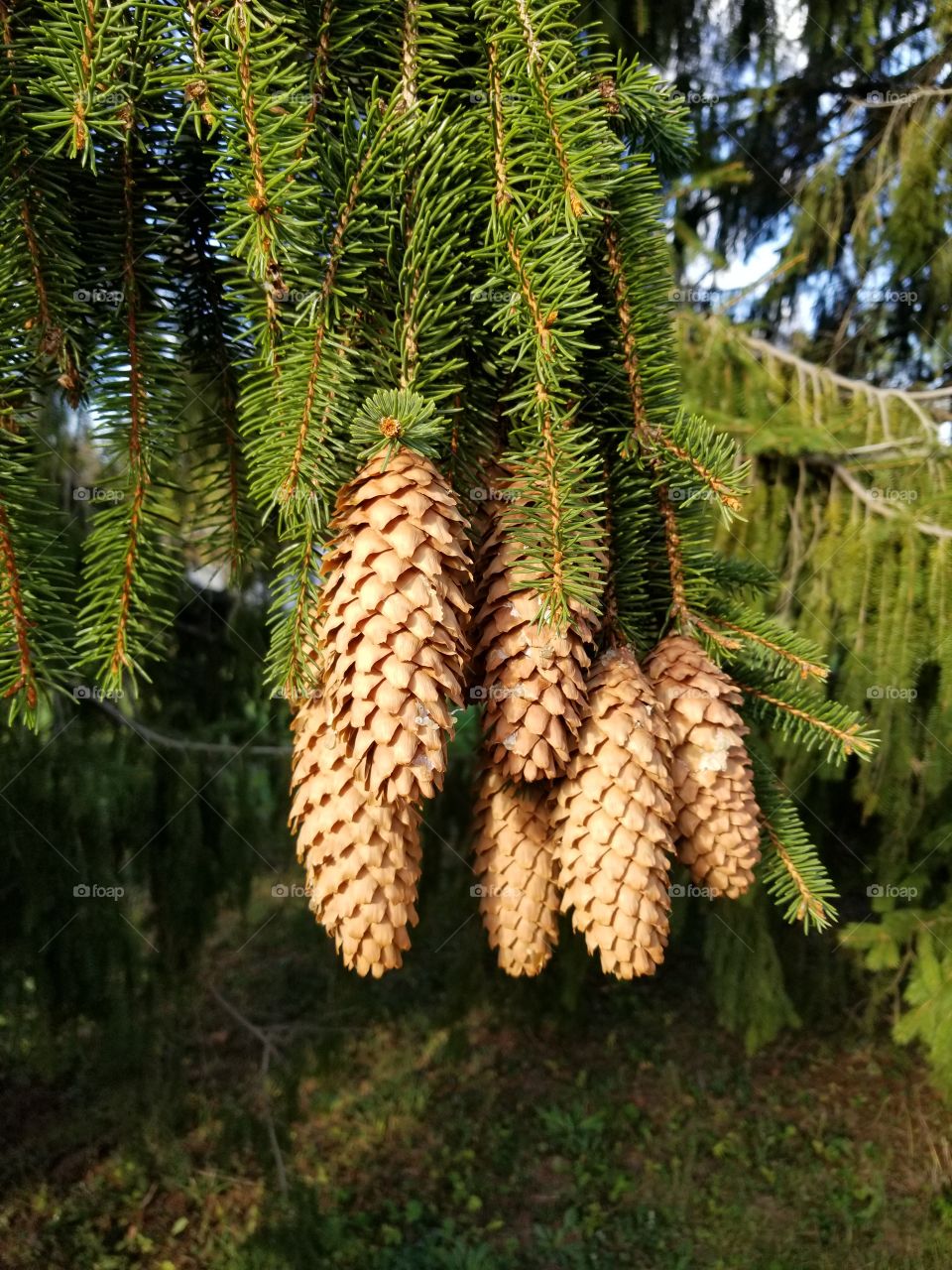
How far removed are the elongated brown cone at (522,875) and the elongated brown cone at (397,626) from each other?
24 centimetres

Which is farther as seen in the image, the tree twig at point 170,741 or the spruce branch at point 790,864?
the tree twig at point 170,741

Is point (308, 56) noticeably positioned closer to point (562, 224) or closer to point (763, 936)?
point (562, 224)

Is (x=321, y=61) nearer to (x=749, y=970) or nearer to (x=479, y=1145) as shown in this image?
(x=749, y=970)

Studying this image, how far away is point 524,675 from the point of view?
0.75 metres

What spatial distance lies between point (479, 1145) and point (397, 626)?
3.81 meters

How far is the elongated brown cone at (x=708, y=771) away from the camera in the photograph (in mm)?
869

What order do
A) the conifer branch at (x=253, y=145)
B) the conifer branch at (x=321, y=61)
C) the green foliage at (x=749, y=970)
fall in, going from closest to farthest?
the conifer branch at (x=253, y=145) < the conifer branch at (x=321, y=61) < the green foliage at (x=749, y=970)

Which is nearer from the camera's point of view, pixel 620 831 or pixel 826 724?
pixel 620 831

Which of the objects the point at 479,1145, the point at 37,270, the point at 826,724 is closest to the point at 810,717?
the point at 826,724

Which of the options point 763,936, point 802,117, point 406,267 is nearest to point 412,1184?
point 763,936

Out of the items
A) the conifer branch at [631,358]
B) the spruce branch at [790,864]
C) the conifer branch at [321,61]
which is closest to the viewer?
the conifer branch at [321,61]

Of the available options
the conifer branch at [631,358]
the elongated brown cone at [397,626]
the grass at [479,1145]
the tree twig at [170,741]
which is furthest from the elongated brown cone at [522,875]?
the grass at [479,1145]

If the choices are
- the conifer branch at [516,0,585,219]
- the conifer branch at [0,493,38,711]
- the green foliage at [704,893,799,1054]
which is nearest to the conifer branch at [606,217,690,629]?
the conifer branch at [516,0,585,219]

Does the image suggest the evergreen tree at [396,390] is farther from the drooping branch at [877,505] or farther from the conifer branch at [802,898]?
the drooping branch at [877,505]
